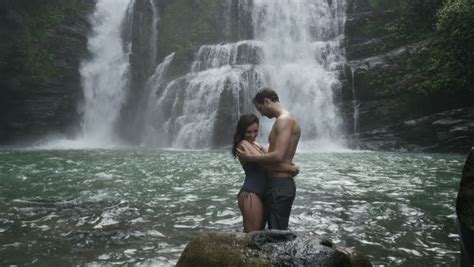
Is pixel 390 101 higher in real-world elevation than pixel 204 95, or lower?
lower

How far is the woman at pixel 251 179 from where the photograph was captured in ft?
15.2

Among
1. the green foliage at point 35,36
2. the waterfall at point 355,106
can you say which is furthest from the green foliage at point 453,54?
the green foliage at point 35,36

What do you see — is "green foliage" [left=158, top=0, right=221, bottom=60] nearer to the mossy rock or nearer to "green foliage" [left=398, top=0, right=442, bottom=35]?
"green foliage" [left=398, top=0, right=442, bottom=35]

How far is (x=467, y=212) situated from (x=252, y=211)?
203 centimetres

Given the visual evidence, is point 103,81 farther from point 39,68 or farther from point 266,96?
point 266,96

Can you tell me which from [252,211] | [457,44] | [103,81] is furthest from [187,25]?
[252,211]

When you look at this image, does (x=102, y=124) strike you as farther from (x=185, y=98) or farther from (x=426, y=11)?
(x=426, y=11)

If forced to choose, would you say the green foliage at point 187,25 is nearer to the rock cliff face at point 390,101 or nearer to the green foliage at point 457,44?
the rock cliff face at point 390,101

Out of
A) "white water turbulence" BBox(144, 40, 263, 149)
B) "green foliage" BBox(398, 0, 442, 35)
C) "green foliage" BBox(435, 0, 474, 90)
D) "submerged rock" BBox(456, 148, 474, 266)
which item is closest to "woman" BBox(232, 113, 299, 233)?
"submerged rock" BBox(456, 148, 474, 266)

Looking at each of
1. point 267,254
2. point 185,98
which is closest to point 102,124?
point 185,98

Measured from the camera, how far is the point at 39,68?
31.3 m

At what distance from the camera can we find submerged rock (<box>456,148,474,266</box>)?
12.0 feet

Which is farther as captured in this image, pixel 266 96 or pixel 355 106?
pixel 355 106

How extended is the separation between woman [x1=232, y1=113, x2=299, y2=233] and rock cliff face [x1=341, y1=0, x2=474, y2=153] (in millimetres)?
21042
